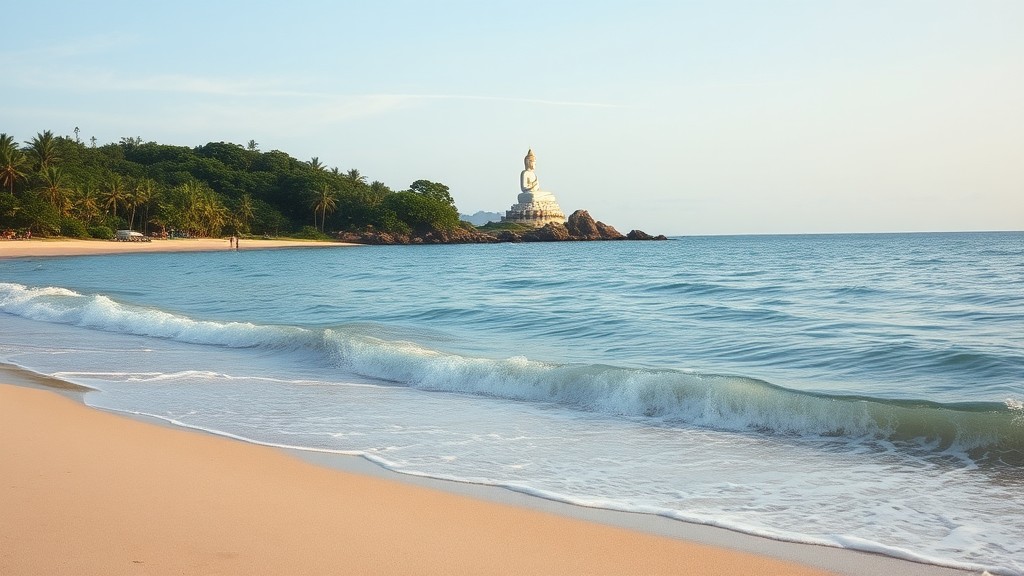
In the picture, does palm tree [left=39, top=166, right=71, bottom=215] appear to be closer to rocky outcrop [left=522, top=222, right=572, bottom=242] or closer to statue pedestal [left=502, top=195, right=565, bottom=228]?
rocky outcrop [left=522, top=222, right=572, bottom=242]

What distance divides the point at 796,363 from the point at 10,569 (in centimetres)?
891

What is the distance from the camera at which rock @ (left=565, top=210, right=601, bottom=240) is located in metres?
130

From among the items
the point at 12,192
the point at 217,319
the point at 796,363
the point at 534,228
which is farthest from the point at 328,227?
the point at 796,363

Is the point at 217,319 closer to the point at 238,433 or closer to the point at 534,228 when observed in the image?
the point at 238,433

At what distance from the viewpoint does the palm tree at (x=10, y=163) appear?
65.0 meters

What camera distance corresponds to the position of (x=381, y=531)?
4.22 metres

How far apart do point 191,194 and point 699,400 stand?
3422 inches

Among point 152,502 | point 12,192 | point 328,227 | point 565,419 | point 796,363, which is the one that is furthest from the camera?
point 328,227

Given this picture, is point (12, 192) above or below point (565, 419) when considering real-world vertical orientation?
above

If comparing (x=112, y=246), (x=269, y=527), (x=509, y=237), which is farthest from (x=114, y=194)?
(x=269, y=527)

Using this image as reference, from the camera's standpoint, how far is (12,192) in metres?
66.5

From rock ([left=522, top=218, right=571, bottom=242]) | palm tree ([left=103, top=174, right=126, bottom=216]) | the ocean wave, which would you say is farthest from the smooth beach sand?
rock ([left=522, top=218, right=571, bottom=242])

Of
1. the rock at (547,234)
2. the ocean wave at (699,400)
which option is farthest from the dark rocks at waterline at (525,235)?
the ocean wave at (699,400)

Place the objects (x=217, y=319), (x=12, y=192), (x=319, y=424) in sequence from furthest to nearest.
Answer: (x=12, y=192) < (x=217, y=319) < (x=319, y=424)
